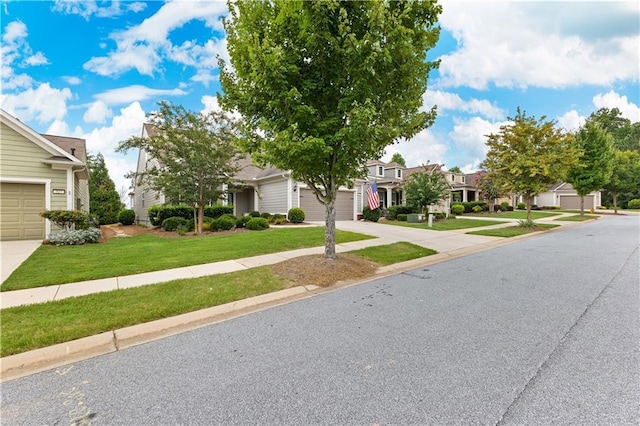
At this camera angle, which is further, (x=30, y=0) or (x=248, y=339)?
(x=30, y=0)

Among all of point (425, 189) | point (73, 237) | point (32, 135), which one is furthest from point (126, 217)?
point (425, 189)

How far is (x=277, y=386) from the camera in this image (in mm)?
2506

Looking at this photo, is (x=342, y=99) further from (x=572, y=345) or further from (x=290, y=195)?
(x=290, y=195)

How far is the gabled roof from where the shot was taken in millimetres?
10938

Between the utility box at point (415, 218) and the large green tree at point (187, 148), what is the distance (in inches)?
494

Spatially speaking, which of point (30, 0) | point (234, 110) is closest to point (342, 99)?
point (234, 110)

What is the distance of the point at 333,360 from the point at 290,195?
15571 millimetres

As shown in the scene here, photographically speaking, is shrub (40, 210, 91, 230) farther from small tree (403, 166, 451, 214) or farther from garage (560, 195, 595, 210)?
garage (560, 195, 595, 210)

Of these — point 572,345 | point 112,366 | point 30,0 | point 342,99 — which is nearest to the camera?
point 112,366

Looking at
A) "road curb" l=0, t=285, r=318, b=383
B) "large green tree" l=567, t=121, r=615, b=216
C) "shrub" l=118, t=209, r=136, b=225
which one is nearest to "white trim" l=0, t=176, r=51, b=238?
"shrub" l=118, t=209, r=136, b=225

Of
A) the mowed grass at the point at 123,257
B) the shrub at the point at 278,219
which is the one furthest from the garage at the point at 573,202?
the mowed grass at the point at 123,257

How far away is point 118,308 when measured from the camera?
4180 millimetres

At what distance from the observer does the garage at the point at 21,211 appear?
11.1 m

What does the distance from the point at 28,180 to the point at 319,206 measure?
558 inches
